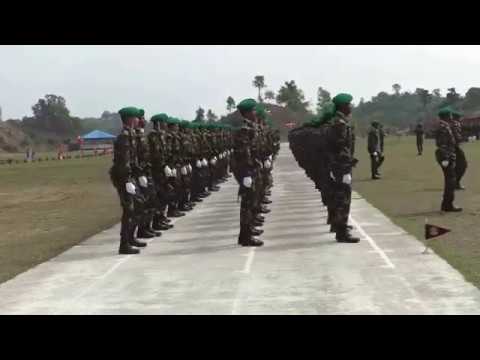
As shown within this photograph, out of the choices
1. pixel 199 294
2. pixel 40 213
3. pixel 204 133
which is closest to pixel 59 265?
pixel 199 294

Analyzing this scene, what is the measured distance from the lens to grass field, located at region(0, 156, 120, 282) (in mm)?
12570

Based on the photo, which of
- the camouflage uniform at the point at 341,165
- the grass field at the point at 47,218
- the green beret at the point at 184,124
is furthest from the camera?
the green beret at the point at 184,124

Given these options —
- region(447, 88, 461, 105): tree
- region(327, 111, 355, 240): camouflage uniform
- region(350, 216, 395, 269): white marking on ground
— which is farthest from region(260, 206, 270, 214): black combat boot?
region(447, 88, 461, 105): tree

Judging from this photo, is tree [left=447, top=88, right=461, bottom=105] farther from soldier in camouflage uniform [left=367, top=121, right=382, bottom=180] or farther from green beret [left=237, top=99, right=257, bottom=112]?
green beret [left=237, top=99, right=257, bottom=112]

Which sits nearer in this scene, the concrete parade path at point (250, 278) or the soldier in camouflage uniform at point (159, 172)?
the concrete parade path at point (250, 278)

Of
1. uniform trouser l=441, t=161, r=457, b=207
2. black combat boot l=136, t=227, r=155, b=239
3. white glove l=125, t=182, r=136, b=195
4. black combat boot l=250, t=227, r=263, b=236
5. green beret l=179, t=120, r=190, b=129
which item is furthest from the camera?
green beret l=179, t=120, r=190, b=129

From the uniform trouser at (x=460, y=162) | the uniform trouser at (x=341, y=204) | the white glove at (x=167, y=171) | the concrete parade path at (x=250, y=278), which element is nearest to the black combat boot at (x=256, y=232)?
the concrete parade path at (x=250, y=278)

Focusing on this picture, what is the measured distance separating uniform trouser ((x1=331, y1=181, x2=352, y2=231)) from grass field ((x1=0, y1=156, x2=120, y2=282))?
4.66 metres

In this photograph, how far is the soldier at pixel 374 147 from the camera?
27.5m

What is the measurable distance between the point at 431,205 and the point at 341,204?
5.94m

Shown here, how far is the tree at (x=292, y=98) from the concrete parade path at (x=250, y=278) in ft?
461

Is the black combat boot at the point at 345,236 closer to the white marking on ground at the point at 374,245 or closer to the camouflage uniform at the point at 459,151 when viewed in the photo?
the white marking on ground at the point at 374,245

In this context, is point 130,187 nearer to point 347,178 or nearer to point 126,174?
point 126,174

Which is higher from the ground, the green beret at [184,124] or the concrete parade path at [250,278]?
the green beret at [184,124]
